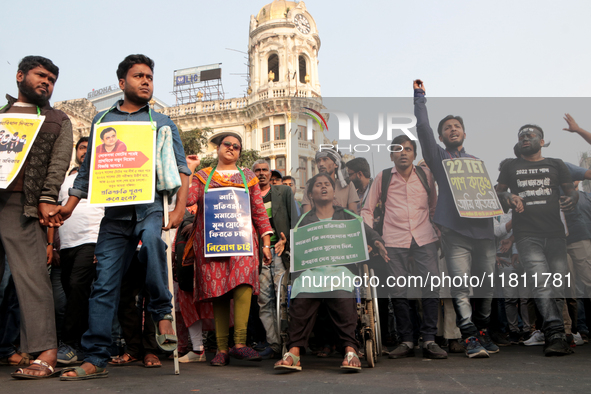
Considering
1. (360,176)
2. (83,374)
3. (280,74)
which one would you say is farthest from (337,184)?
(280,74)

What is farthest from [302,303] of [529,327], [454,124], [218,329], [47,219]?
[529,327]

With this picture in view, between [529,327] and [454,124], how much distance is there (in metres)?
3.29

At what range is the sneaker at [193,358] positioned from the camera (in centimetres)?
456

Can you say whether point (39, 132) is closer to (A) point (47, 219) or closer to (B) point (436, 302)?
(A) point (47, 219)

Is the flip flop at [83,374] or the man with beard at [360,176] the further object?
the man with beard at [360,176]

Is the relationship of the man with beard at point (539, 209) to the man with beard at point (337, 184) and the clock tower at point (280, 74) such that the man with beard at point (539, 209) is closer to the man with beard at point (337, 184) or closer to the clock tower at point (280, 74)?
the man with beard at point (337, 184)

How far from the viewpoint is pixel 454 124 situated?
15.9 ft

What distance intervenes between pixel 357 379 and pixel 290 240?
58.6 inches

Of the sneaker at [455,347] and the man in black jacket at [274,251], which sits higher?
the man in black jacket at [274,251]

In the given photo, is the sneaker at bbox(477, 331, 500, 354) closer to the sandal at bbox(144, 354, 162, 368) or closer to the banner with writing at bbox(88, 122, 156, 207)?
the sandal at bbox(144, 354, 162, 368)

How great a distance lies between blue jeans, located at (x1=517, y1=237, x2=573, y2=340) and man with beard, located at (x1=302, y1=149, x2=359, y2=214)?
163 cm

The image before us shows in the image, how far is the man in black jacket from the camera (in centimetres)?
486

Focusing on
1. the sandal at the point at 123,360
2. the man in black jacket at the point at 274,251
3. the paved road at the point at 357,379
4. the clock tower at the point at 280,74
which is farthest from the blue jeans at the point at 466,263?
the clock tower at the point at 280,74

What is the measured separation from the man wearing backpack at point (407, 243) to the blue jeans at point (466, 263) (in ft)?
0.49
